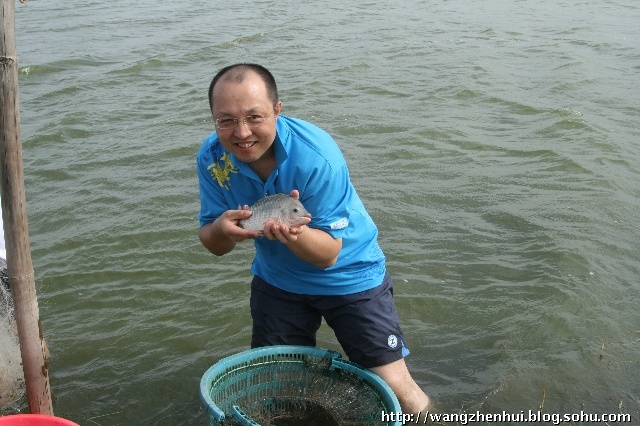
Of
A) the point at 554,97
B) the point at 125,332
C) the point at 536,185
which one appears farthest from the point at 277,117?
the point at 554,97

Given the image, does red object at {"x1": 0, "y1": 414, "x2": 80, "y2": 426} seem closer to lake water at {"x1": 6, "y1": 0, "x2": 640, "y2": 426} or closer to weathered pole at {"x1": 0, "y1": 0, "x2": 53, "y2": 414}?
weathered pole at {"x1": 0, "y1": 0, "x2": 53, "y2": 414}

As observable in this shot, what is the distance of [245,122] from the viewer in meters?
3.47

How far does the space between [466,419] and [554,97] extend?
699 cm

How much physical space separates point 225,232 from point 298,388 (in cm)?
114

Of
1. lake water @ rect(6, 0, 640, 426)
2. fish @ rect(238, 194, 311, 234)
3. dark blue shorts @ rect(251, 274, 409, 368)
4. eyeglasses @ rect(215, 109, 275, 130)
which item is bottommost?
lake water @ rect(6, 0, 640, 426)

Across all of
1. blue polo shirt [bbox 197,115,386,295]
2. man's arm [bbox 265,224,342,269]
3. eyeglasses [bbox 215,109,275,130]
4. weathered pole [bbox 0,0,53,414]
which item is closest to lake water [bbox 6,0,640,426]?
weathered pole [bbox 0,0,53,414]

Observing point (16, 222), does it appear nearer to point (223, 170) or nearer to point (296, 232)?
point (223, 170)

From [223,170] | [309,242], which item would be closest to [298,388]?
[309,242]

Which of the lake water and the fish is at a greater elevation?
A: the fish

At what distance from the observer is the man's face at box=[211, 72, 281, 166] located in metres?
3.44

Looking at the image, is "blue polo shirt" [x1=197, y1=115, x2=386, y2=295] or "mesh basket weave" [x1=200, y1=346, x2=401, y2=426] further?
"mesh basket weave" [x1=200, y1=346, x2=401, y2=426]

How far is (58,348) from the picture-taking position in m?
5.31

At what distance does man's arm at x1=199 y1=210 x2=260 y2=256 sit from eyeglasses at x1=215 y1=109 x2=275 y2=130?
391 millimetres

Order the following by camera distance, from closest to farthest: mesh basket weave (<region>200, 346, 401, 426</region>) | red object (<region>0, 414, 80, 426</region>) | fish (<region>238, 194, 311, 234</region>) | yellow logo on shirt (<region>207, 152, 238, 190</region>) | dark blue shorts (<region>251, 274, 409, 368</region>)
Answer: red object (<region>0, 414, 80, 426</region>) → fish (<region>238, 194, 311, 234</region>) → yellow logo on shirt (<region>207, 152, 238, 190</region>) → mesh basket weave (<region>200, 346, 401, 426</region>) → dark blue shorts (<region>251, 274, 409, 368</region>)
